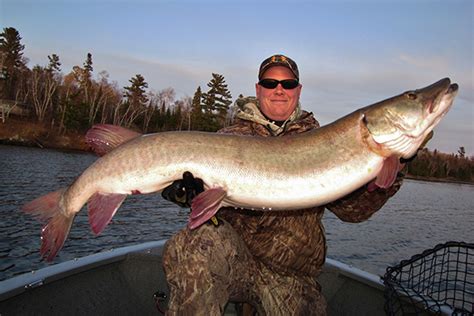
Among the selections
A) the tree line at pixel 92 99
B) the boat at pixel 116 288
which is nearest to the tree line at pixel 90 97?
A: the tree line at pixel 92 99

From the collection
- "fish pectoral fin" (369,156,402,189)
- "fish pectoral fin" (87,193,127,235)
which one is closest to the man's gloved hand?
"fish pectoral fin" (87,193,127,235)

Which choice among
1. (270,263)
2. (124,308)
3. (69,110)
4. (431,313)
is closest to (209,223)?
(270,263)

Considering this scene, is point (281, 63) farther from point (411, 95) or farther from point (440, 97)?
point (440, 97)

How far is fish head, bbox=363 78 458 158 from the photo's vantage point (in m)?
2.69

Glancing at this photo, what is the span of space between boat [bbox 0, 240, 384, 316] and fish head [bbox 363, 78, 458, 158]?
244cm

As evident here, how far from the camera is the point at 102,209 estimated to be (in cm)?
303

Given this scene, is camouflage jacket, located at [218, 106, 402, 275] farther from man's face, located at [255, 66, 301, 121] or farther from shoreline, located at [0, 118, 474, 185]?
shoreline, located at [0, 118, 474, 185]

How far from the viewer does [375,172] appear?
281 cm

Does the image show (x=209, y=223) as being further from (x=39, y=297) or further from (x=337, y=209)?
(x=39, y=297)

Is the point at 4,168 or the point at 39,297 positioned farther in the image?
the point at 4,168

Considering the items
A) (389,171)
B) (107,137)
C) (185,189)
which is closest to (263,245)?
(185,189)

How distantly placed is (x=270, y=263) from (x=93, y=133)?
192 centimetres

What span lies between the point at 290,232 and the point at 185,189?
1226 millimetres

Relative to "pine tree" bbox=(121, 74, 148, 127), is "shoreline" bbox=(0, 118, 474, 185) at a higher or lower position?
lower
